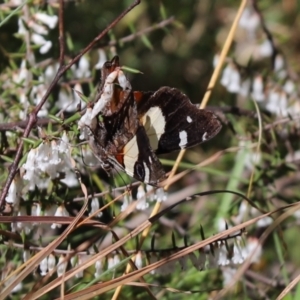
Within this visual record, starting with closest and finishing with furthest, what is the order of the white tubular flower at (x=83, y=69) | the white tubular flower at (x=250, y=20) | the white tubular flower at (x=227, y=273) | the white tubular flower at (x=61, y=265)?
the white tubular flower at (x=61, y=265) → the white tubular flower at (x=227, y=273) → the white tubular flower at (x=83, y=69) → the white tubular flower at (x=250, y=20)

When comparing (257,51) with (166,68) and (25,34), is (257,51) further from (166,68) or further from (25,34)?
(25,34)

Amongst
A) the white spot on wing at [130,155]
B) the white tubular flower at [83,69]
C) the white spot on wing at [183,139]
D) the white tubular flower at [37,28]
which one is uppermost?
the white tubular flower at [37,28]

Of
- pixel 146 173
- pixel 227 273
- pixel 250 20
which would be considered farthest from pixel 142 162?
pixel 250 20

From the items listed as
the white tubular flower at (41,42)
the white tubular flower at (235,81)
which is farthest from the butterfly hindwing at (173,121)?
the white tubular flower at (235,81)

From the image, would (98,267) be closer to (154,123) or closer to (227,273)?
(154,123)

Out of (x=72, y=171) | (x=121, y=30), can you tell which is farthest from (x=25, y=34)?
(x=121, y=30)

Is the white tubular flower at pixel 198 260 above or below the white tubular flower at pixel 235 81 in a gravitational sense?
below

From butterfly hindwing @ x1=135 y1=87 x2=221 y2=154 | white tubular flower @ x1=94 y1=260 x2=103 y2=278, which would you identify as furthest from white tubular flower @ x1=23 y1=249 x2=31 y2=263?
butterfly hindwing @ x1=135 y1=87 x2=221 y2=154

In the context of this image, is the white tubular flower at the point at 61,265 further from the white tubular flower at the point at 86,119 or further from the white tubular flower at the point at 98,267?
the white tubular flower at the point at 86,119
